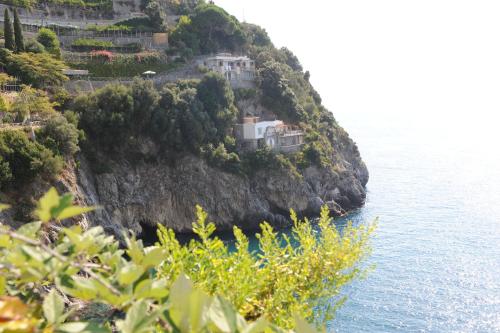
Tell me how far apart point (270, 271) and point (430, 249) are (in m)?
36.4

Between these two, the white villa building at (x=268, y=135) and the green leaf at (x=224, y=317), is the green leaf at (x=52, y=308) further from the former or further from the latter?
the white villa building at (x=268, y=135)

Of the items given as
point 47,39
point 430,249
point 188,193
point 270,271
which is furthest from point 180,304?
point 47,39

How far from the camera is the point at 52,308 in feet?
8.29

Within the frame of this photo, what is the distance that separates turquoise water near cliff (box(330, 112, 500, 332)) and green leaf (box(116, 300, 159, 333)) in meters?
3.48

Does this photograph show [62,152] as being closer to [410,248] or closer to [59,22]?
[59,22]

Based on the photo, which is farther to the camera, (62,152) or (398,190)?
(398,190)

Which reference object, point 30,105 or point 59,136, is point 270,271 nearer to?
point 59,136

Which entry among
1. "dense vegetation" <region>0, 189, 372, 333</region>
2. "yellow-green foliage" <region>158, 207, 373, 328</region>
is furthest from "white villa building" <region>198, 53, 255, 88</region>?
"dense vegetation" <region>0, 189, 372, 333</region>

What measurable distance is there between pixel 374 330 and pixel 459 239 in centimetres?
1920

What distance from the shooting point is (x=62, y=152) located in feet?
108

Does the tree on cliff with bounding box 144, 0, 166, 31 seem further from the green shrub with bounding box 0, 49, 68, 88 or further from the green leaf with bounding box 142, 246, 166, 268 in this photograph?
the green leaf with bounding box 142, 246, 166, 268

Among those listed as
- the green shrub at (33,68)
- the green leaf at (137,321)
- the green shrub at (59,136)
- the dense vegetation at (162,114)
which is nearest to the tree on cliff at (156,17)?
the dense vegetation at (162,114)

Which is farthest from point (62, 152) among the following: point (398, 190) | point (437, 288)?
point (398, 190)

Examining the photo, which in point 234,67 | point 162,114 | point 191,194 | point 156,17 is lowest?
point 191,194
